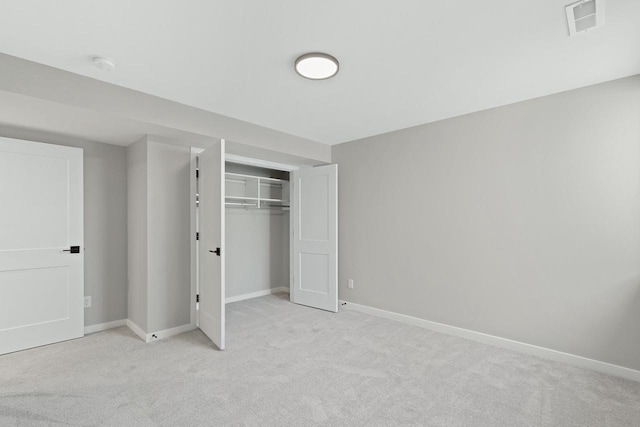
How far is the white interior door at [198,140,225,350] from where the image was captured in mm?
2955

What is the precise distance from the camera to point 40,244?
3055 millimetres

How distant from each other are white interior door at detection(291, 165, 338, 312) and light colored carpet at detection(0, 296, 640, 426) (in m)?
1.11

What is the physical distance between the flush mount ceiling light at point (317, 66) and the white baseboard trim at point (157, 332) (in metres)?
2.89

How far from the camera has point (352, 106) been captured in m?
3.07

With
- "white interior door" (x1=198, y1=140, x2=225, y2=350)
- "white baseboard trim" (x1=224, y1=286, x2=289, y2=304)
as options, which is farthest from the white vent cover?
"white baseboard trim" (x1=224, y1=286, x2=289, y2=304)

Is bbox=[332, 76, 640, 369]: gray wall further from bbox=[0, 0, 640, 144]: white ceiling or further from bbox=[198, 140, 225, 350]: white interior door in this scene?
bbox=[198, 140, 225, 350]: white interior door

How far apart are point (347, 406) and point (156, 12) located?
104 inches

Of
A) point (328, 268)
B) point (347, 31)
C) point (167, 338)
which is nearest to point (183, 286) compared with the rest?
point (167, 338)

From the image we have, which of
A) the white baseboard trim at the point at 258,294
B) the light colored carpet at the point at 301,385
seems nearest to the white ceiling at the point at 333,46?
the light colored carpet at the point at 301,385

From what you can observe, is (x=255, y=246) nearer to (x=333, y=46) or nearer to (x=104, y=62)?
(x=104, y=62)

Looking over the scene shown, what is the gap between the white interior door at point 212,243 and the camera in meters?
2.96

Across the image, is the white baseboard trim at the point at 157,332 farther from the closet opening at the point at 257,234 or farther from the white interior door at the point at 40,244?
the white interior door at the point at 40,244

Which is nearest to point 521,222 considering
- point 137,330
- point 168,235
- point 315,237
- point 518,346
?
point 518,346

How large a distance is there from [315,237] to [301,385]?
234 centimetres
